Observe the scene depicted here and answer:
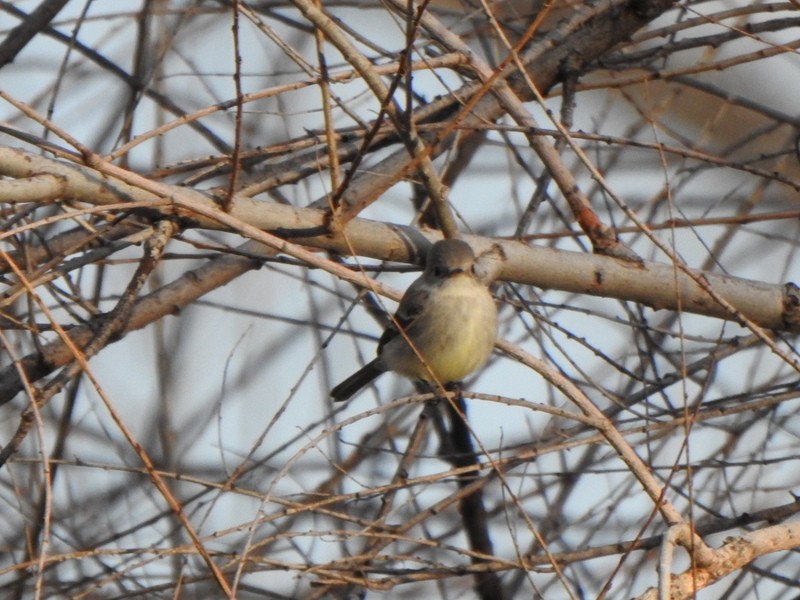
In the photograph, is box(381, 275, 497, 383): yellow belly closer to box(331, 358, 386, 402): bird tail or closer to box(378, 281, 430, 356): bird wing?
box(378, 281, 430, 356): bird wing

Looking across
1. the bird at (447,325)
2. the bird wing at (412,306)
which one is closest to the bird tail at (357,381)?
the bird at (447,325)

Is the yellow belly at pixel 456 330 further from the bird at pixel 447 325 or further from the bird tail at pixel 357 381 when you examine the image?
the bird tail at pixel 357 381

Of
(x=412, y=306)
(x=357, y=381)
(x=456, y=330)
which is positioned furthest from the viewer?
(x=357, y=381)

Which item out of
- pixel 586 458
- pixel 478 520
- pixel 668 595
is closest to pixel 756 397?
pixel 586 458

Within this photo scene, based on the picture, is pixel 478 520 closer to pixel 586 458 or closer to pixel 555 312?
pixel 586 458

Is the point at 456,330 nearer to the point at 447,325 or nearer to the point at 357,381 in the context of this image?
the point at 447,325

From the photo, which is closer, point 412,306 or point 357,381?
point 412,306

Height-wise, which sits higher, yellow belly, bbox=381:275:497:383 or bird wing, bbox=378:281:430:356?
bird wing, bbox=378:281:430:356

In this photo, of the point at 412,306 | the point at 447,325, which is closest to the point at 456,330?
the point at 447,325

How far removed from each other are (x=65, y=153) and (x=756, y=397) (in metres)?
2.87

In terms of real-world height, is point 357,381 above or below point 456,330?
above

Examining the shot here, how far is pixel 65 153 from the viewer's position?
10.2 feet

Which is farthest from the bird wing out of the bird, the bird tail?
→ the bird tail

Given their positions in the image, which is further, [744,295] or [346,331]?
[346,331]
